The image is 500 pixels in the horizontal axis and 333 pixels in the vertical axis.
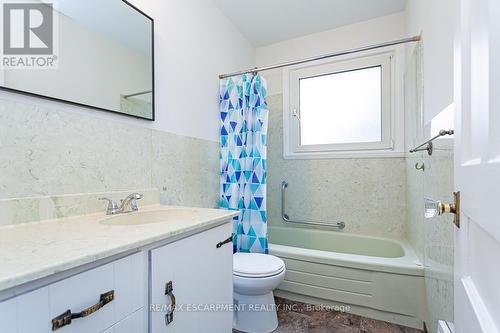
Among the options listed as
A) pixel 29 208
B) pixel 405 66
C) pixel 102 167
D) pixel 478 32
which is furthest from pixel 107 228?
pixel 405 66

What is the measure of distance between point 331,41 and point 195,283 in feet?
8.53

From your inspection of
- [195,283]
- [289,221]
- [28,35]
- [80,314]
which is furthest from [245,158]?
[80,314]

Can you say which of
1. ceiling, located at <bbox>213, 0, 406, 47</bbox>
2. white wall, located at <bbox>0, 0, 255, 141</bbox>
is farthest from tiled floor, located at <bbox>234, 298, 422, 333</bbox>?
ceiling, located at <bbox>213, 0, 406, 47</bbox>

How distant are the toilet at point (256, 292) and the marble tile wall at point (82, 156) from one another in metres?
0.65

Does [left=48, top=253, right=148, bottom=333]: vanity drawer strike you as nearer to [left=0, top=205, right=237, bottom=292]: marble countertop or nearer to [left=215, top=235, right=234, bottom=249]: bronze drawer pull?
[left=0, top=205, right=237, bottom=292]: marble countertop

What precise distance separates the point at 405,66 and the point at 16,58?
8.76 feet

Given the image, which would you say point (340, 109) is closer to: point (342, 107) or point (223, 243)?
point (342, 107)

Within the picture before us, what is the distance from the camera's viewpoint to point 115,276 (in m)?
0.67

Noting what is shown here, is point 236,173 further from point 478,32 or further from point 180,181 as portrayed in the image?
point 478,32

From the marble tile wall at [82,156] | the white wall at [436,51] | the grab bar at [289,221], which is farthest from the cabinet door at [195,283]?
the grab bar at [289,221]

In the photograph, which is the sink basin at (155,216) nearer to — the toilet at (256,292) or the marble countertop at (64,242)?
the marble countertop at (64,242)

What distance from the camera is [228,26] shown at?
2.34 metres

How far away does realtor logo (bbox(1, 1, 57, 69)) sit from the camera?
911mm

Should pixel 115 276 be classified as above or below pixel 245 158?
below
